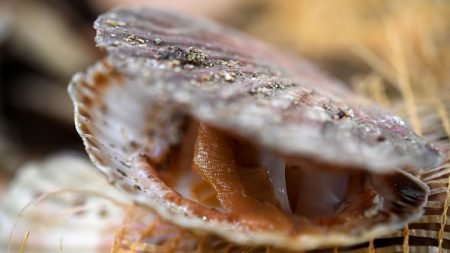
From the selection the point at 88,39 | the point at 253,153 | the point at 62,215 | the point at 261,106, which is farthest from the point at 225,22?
the point at 261,106

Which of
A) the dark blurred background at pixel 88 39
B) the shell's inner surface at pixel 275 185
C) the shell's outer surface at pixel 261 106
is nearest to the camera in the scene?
the shell's outer surface at pixel 261 106

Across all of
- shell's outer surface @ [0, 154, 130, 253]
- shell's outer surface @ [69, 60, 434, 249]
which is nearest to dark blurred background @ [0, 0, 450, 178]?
shell's outer surface @ [0, 154, 130, 253]

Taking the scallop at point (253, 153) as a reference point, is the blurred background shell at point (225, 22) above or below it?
above

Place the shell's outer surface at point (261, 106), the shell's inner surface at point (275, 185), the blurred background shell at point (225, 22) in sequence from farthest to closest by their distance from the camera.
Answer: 1. the blurred background shell at point (225, 22)
2. the shell's inner surface at point (275, 185)
3. the shell's outer surface at point (261, 106)

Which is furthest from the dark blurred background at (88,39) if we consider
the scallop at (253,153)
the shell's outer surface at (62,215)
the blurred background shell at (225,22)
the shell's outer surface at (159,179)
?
the scallop at (253,153)

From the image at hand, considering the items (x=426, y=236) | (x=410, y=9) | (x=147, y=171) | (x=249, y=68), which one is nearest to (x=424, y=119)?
(x=426, y=236)

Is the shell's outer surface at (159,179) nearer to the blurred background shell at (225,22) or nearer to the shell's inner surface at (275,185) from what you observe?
the shell's inner surface at (275,185)

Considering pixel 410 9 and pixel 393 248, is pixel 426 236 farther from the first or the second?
pixel 410 9

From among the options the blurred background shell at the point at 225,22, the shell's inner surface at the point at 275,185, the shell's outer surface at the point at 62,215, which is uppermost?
the blurred background shell at the point at 225,22

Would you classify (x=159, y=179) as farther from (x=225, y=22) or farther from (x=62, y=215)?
(x=225, y=22)
